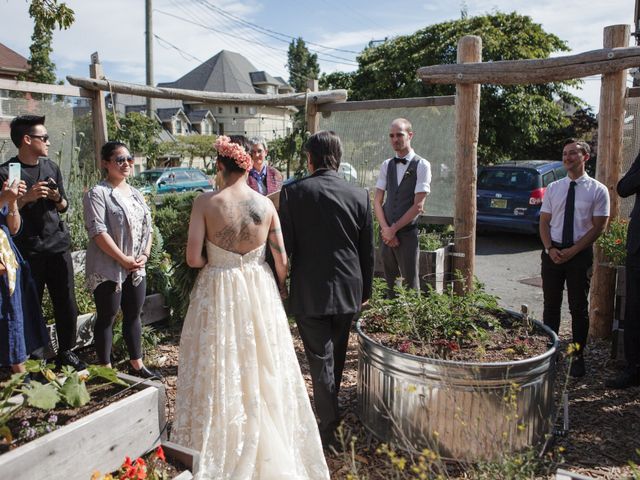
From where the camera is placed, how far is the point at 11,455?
2041 mm

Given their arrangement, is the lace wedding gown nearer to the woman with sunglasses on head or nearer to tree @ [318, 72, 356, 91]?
the woman with sunglasses on head

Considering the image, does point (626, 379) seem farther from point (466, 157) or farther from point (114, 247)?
point (114, 247)

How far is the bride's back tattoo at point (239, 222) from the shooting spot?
3059 millimetres

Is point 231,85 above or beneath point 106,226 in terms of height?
above

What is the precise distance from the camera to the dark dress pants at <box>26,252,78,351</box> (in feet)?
13.0

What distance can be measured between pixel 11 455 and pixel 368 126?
554 centimetres

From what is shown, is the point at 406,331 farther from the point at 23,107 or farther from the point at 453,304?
the point at 23,107

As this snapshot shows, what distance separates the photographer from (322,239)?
11.0ft

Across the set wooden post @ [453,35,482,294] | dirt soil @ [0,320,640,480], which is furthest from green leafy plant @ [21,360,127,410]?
wooden post @ [453,35,482,294]

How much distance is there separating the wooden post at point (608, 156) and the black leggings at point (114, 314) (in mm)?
4228

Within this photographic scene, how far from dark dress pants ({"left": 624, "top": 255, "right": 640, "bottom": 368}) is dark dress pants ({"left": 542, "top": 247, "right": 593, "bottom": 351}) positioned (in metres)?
0.39

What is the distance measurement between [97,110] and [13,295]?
8.84ft

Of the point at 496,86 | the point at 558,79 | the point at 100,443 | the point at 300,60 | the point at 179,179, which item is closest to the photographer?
the point at 100,443

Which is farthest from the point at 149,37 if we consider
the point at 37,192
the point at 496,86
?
the point at 37,192
